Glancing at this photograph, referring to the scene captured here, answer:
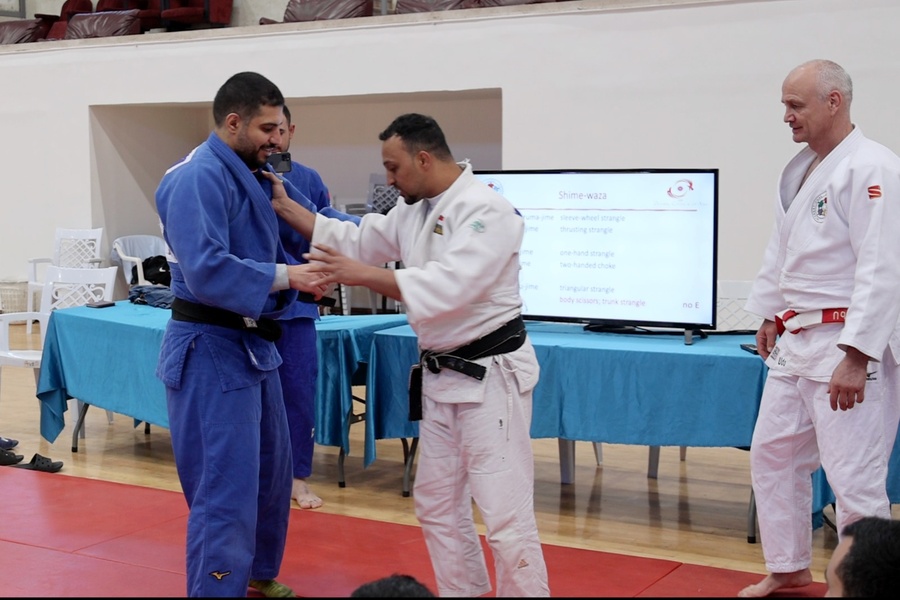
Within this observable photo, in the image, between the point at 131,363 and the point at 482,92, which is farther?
the point at 482,92

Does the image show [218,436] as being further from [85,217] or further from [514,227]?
[85,217]

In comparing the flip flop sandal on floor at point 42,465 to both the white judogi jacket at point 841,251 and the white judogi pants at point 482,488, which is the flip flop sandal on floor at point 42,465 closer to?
the white judogi pants at point 482,488

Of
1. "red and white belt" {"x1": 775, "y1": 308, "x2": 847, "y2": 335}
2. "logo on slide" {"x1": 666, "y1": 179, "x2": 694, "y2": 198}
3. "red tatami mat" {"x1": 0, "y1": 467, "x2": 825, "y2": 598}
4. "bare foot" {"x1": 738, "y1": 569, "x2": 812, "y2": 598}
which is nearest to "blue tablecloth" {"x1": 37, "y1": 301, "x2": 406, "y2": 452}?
"red tatami mat" {"x1": 0, "y1": 467, "x2": 825, "y2": 598}

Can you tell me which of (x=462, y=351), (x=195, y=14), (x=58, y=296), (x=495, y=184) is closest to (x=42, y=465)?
(x=58, y=296)

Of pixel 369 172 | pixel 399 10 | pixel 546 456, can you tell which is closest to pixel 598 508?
pixel 546 456

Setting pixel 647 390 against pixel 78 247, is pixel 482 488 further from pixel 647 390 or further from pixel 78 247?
pixel 78 247

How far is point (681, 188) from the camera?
430cm

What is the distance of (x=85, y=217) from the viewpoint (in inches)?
413

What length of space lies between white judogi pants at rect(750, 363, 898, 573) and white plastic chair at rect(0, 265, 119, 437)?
3.77 m

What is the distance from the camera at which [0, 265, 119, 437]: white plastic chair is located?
18.2ft

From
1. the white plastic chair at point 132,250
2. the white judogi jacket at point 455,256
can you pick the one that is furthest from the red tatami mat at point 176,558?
the white plastic chair at point 132,250

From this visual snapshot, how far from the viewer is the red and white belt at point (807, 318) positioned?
2.91m

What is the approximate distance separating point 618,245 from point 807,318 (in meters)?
1.53

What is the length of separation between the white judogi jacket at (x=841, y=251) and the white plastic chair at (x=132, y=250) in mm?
8033
